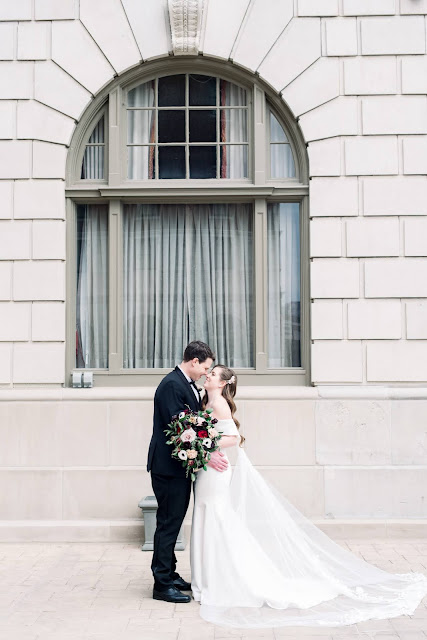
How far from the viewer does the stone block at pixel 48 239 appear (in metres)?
8.95

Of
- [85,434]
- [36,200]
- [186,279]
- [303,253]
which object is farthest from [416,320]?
[36,200]

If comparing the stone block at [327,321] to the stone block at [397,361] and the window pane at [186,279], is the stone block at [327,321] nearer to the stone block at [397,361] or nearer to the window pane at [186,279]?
the stone block at [397,361]

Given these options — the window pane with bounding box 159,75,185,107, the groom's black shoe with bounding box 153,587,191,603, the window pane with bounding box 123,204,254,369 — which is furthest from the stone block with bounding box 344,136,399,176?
the groom's black shoe with bounding box 153,587,191,603

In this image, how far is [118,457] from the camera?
873 centimetres

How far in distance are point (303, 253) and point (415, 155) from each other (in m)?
1.76

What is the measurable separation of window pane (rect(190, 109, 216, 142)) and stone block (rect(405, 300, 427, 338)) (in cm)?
322

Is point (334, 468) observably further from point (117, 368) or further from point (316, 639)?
point (316, 639)

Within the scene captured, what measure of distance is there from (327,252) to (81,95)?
3.53 meters

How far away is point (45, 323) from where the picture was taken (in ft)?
29.2

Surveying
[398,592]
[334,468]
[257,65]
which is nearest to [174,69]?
[257,65]

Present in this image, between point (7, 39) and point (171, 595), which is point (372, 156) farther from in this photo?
point (171, 595)

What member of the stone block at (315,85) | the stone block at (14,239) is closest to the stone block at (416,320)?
the stone block at (315,85)

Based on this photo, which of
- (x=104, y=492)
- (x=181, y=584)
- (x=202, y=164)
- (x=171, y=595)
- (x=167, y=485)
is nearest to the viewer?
(x=171, y=595)

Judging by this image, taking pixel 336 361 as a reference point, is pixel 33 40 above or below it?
above
